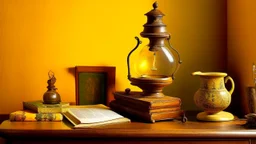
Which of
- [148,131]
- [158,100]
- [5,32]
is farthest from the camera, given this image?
[5,32]

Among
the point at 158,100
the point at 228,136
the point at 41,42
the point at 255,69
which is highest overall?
the point at 41,42

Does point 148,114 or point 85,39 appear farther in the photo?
point 85,39

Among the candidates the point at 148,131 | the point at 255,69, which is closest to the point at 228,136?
the point at 148,131

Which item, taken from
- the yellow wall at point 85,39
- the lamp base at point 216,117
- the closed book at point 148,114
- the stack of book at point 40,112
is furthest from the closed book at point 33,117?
the lamp base at point 216,117

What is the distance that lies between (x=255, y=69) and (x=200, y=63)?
328mm

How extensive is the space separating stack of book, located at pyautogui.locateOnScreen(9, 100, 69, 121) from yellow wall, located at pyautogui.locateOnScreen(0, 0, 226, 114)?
0.26m

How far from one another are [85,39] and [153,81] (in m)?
0.48

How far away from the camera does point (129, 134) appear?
134 cm

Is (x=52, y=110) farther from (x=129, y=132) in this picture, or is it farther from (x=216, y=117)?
(x=216, y=117)

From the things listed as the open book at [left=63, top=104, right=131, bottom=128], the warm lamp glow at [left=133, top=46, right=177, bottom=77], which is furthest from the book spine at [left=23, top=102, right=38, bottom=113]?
the warm lamp glow at [left=133, top=46, right=177, bottom=77]

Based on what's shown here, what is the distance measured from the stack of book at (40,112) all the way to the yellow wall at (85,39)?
26cm

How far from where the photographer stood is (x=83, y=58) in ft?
6.08

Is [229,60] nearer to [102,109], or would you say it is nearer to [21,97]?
[102,109]

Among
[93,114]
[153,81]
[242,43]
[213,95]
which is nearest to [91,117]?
[93,114]
